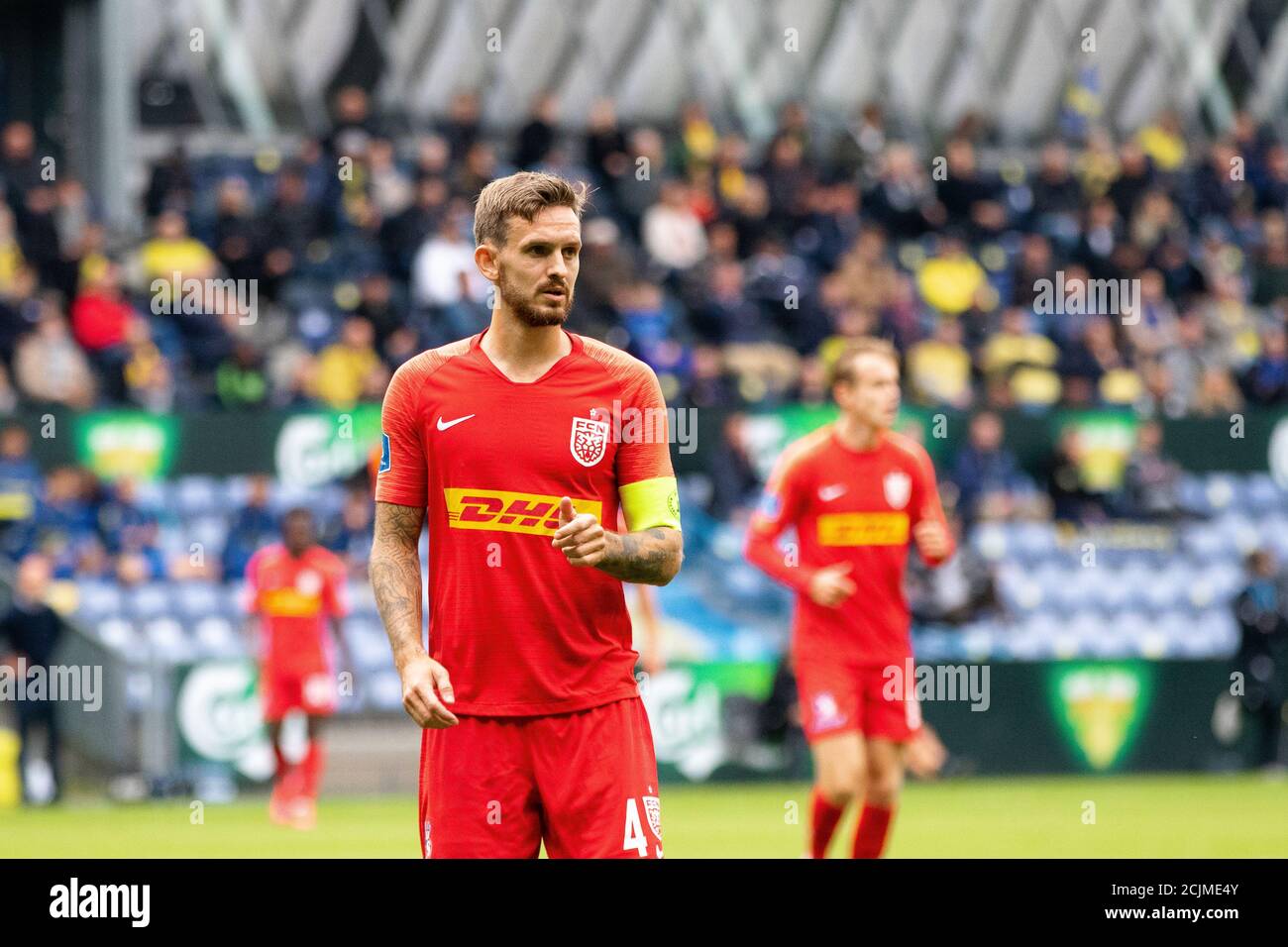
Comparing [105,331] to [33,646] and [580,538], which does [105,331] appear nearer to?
[33,646]

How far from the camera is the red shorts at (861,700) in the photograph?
10.7m

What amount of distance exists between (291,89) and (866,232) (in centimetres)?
857

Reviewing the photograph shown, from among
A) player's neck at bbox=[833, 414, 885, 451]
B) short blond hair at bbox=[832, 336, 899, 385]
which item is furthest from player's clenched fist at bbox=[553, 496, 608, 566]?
player's neck at bbox=[833, 414, 885, 451]

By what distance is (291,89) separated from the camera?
28.9 metres

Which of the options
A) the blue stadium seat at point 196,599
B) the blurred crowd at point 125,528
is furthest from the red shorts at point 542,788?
the blue stadium seat at point 196,599

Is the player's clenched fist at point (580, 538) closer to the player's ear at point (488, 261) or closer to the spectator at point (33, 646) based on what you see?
the player's ear at point (488, 261)

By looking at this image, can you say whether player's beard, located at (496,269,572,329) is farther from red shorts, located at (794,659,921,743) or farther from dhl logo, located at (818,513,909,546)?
dhl logo, located at (818,513,909,546)

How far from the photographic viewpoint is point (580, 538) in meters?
5.93

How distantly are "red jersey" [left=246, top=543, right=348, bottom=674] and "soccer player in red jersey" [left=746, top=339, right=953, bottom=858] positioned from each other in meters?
6.56

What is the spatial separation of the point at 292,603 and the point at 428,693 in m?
11.2

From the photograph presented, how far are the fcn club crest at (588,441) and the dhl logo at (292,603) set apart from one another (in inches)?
433

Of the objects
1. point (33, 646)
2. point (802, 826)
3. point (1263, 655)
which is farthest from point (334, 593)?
point (1263, 655)
